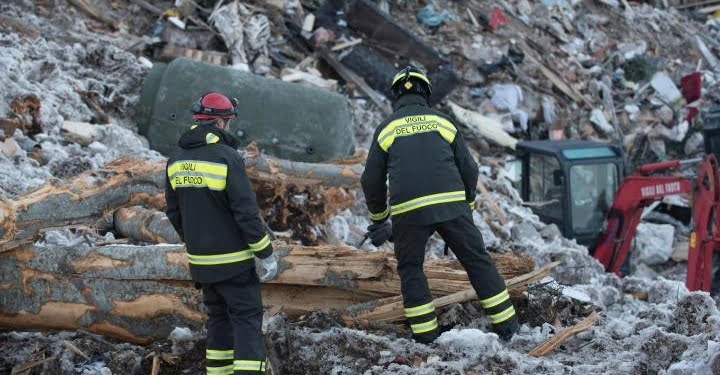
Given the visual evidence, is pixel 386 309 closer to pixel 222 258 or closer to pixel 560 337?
pixel 560 337

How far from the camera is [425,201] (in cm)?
439

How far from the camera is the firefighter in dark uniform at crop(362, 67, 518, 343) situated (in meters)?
4.41

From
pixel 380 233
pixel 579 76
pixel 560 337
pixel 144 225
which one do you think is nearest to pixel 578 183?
pixel 560 337

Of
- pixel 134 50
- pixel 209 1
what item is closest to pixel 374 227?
pixel 134 50

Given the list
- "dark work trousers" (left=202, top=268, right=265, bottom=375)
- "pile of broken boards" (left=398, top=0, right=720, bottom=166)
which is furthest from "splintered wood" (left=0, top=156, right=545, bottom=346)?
"pile of broken boards" (left=398, top=0, right=720, bottom=166)

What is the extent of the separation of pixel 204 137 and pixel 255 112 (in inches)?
183

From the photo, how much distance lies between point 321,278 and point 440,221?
0.80m

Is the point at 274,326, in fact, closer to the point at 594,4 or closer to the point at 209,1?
the point at 209,1

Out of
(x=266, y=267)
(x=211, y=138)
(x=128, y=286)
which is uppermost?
(x=211, y=138)

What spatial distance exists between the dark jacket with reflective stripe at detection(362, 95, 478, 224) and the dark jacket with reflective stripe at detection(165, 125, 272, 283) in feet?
2.90

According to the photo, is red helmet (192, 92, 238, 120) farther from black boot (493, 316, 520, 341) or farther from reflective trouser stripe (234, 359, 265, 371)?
black boot (493, 316, 520, 341)

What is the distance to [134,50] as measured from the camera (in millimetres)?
10492

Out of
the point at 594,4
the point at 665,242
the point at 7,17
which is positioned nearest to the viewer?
the point at 7,17

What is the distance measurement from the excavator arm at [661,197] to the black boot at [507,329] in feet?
13.3
